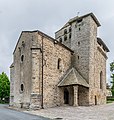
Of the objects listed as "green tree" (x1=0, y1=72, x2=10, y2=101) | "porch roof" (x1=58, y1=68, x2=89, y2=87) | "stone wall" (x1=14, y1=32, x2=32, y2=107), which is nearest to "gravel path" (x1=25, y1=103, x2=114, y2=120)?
"stone wall" (x1=14, y1=32, x2=32, y2=107)

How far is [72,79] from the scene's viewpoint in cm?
3192

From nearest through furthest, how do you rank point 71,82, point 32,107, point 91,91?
point 32,107 → point 71,82 → point 91,91

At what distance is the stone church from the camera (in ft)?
93.8

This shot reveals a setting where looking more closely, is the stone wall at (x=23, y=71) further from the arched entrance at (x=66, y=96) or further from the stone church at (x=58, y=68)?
the arched entrance at (x=66, y=96)

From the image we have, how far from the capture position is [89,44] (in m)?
33.9

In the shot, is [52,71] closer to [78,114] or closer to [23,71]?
[23,71]

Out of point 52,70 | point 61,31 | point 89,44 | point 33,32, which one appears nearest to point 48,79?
point 52,70

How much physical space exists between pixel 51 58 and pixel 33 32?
400 centimetres

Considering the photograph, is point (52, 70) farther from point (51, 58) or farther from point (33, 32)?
point (33, 32)

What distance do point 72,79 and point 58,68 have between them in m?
2.35

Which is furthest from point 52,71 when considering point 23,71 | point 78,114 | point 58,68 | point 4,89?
point 4,89

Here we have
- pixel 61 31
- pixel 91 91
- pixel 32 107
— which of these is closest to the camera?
pixel 32 107

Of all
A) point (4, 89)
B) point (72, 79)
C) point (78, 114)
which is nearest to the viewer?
point (78, 114)

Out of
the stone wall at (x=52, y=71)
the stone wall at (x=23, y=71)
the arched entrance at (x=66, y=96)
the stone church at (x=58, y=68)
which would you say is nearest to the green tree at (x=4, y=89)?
the stone church at (x=58, y=68)
